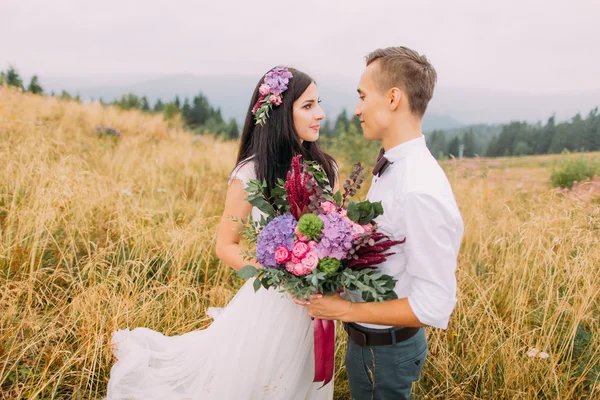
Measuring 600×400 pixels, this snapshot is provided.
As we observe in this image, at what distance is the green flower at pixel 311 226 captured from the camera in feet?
4.75

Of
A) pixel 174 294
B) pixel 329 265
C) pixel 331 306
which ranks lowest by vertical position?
pixel 174 294

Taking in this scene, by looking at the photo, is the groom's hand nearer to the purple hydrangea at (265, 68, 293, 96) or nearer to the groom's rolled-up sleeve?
the groom's rolled-up sleeve

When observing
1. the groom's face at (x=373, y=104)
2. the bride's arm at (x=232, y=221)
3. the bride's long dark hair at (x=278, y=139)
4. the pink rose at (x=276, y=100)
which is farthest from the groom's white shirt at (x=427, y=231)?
the pink rose at (x=276, y=100)

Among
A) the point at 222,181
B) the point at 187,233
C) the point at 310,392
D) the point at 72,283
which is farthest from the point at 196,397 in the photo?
the point at 222,181

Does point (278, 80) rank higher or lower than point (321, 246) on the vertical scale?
higher

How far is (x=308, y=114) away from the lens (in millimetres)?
2662

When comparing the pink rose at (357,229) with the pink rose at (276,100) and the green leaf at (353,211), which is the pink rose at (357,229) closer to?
the green leaf at (353,211)

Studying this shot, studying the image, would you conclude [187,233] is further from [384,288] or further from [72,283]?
[384,288]

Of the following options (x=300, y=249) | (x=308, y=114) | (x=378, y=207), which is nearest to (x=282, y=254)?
(x=300, y=249)

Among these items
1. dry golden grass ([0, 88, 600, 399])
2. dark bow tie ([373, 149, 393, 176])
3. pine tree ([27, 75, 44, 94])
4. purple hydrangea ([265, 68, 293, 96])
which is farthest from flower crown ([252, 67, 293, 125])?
pine tree ([27, 75, 44, 94])

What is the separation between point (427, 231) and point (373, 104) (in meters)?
0.59

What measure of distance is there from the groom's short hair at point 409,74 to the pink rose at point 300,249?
71cm

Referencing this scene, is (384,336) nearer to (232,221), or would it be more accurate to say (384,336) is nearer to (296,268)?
(296,268)

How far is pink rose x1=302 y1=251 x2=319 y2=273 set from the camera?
1.46 metres
